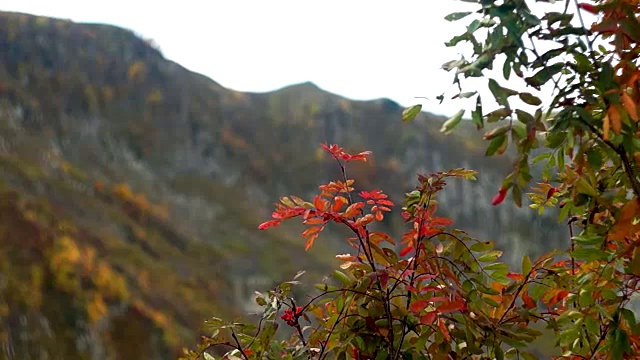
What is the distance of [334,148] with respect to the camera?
1913 mm

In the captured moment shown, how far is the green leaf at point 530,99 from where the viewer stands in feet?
3.90

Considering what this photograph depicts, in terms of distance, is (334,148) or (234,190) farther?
(234,190)

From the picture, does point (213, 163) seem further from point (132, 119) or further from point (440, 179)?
point (440, 179)

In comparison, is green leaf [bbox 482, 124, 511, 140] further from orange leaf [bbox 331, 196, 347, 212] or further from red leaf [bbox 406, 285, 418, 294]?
orange leaf [bbox 331, 196, 347, 212]

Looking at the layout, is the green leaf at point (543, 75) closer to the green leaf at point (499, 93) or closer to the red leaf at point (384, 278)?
the green leaf at point (499, 93)

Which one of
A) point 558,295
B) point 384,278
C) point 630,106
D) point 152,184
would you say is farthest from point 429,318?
point 152,184

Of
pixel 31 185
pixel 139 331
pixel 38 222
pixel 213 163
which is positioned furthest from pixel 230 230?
pixel 139 331

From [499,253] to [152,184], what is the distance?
35.3 metres

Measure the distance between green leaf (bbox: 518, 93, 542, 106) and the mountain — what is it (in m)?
14.2

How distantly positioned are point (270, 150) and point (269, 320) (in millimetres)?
43603

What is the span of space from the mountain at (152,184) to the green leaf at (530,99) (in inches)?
560

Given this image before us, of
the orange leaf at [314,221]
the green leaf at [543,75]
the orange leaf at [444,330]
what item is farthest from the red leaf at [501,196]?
the orange leaf at [314,221]

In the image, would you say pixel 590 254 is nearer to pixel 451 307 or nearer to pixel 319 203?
pixel 451 307

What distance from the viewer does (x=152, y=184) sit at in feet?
116
